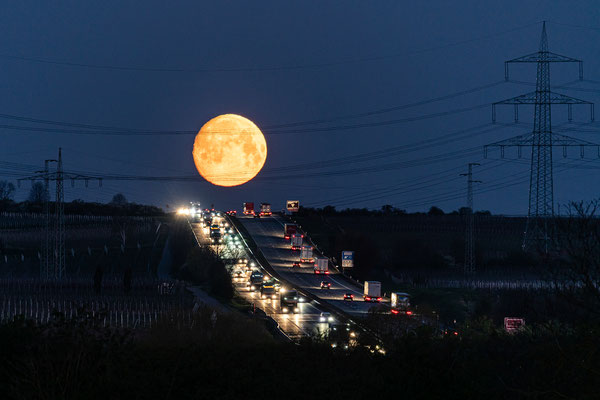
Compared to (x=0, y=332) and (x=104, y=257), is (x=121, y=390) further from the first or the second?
(x=104, y=257)

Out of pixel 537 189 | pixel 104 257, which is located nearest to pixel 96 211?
pixel 104 257

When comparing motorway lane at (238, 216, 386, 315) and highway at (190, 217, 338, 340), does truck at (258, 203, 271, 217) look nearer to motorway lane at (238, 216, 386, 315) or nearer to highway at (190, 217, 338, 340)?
motorway lane at (238, 216, 386, 315)

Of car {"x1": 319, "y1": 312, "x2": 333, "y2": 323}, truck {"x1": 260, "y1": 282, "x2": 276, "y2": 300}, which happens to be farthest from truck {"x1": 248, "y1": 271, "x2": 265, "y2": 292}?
car {"x1": 319, "y1": 312, "x2": 333, "y2": 323}

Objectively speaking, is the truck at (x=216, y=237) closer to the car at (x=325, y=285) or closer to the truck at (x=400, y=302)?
the car at (x=325, y=285)

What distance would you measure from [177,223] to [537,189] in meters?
101

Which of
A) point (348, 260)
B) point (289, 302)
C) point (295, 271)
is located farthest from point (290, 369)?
point (348, 260)

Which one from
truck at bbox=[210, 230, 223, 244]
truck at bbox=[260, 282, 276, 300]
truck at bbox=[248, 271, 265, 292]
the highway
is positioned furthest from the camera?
truck at bbox=[210, 230, 223, 244]

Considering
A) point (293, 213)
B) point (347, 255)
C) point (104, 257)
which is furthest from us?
point (293, 213)

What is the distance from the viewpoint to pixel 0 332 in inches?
749

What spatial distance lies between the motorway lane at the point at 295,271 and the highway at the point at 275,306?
109 inches

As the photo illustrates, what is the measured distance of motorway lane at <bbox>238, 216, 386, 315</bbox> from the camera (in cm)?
7125

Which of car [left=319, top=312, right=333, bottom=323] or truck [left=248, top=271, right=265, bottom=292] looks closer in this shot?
car [left=319, top=312, right=333, bottom=323]

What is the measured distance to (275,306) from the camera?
68.2 m

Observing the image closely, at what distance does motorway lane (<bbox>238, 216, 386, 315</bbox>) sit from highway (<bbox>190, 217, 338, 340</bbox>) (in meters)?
2.77
